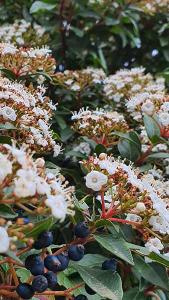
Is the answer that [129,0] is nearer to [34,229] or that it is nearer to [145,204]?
[145,204]

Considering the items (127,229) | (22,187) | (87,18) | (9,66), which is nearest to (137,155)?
(127,229)

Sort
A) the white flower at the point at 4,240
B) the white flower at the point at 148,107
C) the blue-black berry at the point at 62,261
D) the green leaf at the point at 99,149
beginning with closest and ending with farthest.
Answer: the white flower at the point at 4,240, the blue-black berry at the point at 62,261, the green leaf at the point at 99,149, the white flower at the point at 148,107

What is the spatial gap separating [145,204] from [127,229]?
0.77ft

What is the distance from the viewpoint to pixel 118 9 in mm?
3137

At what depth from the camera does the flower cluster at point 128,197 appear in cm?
136

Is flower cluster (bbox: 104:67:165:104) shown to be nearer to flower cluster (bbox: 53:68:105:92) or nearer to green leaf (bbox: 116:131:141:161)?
flower cluster (bbox: 53:68:105:92)

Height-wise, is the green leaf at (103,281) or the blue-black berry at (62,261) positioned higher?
the blue-black berry at (62,261)

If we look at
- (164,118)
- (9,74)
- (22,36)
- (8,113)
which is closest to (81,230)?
(8,113)

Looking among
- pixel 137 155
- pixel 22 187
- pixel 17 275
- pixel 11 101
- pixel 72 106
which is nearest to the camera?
pixel 22 187

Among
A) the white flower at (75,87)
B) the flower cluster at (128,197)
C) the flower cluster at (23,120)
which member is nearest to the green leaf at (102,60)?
the white flower at (75,87)

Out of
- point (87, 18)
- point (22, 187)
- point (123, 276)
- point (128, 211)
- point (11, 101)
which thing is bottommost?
point (123, 276)

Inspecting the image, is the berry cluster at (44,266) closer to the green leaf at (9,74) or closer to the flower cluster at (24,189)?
the flower cluster at (24,189)

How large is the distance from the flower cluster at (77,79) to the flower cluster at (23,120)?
0.58 meters

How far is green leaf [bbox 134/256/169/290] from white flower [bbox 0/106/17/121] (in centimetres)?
50
